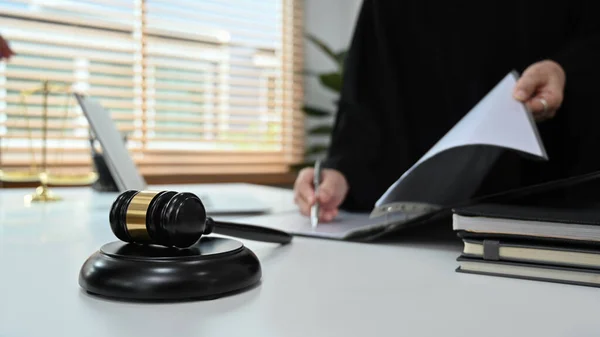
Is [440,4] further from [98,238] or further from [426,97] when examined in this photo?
[98,238]

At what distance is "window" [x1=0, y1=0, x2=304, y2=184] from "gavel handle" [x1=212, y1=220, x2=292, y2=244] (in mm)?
1611

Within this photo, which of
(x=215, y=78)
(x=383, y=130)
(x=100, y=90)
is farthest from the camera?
(x=215, y=78)

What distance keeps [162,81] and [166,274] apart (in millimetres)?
2320

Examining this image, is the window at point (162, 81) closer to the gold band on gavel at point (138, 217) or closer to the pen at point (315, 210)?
the pen at point (315, 210)

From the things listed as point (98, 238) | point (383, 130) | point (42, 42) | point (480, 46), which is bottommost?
point (98, 238)

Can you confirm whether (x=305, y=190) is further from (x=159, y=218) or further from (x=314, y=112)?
(x=314, y=112)

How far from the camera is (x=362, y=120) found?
1.08 meters

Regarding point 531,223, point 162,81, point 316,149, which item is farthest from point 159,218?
point 316,149

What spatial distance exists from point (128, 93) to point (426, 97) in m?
1.66

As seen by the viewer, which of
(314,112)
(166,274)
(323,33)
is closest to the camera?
(166,274)

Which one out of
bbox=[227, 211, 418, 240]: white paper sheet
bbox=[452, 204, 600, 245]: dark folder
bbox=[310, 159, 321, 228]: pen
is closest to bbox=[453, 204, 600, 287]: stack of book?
bbox=[452, 204, 600, 245]: dark folder

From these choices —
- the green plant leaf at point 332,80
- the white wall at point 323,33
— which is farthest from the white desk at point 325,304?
the white wall at point 323,33

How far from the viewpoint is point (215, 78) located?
2.76m

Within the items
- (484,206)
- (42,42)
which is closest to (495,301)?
(484,206)
